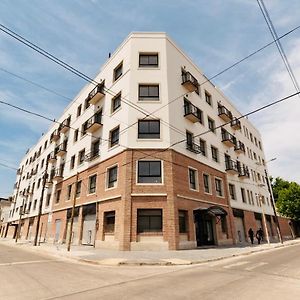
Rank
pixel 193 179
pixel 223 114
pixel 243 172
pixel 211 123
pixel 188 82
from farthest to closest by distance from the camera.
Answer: pixel 243 172 → pixel 223 114 → pixel 211 123 → pixel 188 82 → pixel 193 179

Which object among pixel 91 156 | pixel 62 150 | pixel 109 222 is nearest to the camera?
pixel 109 222

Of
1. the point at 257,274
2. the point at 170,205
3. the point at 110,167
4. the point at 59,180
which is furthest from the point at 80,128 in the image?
the point at 257,274

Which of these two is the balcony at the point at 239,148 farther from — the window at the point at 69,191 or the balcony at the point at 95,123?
the window at the point at 69,191

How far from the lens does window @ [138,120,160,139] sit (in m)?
20.8

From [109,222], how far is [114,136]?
8.04 meters

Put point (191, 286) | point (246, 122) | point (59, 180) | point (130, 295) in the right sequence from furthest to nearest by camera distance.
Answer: point (246, 122), point (59, 180), point (191, 286), point (130, 295)

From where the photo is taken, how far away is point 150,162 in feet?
65.4

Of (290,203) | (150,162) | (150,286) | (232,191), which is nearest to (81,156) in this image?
(150,162)

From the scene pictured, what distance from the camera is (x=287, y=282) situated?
25.1ft

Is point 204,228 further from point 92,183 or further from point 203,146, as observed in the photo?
point 92,183

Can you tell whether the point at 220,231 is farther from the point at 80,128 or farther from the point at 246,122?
the point at 246,122

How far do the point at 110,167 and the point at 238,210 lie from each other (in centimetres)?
1782

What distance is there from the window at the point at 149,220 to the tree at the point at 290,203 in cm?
3554

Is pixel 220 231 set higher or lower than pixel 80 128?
lower
